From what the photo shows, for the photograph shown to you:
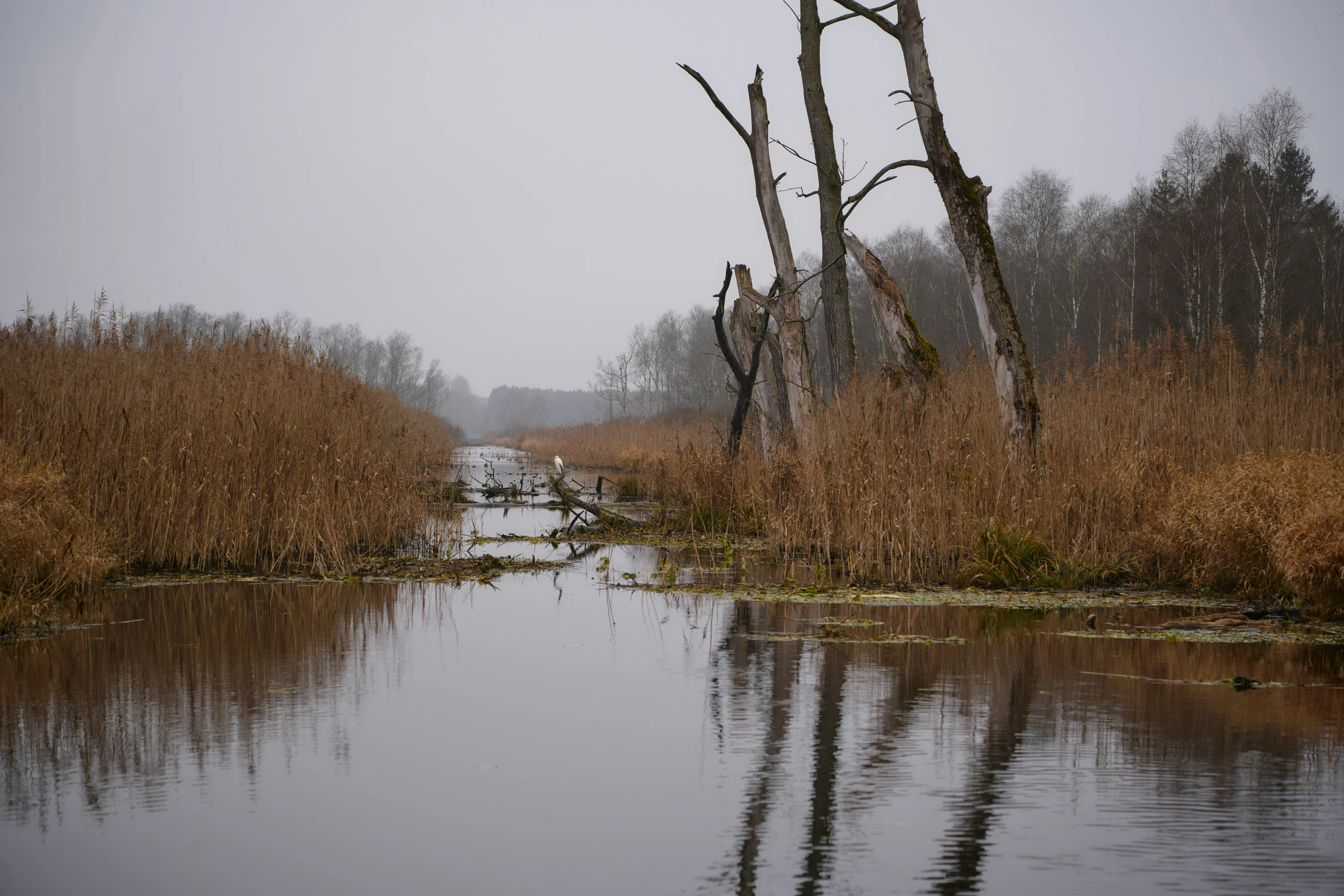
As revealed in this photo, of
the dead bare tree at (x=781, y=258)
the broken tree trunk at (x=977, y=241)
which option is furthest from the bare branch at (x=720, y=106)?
the broken tree trunk at (x=977, y=241)

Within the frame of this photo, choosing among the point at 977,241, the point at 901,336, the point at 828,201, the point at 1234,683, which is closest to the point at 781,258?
the point at 828,201

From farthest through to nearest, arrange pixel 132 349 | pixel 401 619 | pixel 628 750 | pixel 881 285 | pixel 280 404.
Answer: pixel 881 285 < pixel 132 349 < pixel 280 404 < pixel 401 619 < pixel 628 750

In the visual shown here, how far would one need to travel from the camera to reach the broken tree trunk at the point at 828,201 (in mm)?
12250

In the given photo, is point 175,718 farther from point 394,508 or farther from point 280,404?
point 394,508

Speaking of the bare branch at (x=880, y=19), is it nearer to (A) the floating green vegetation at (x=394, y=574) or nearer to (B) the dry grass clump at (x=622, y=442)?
(A) the floating green vegetation at (x=394, y=574)

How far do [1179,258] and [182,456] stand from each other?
30.5m

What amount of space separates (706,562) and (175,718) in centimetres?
591

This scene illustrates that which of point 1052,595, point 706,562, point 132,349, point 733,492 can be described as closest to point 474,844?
point 1052,595

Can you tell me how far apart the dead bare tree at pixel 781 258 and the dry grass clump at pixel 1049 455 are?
227 cm

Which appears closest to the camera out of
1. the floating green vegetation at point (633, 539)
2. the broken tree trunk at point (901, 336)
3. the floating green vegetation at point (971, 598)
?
the floating green vegetation at point (971, 598)

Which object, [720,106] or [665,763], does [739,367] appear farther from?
[665,763]

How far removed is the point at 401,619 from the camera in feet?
21.2

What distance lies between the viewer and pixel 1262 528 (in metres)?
6.34

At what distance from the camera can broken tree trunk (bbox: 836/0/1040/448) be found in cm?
850
